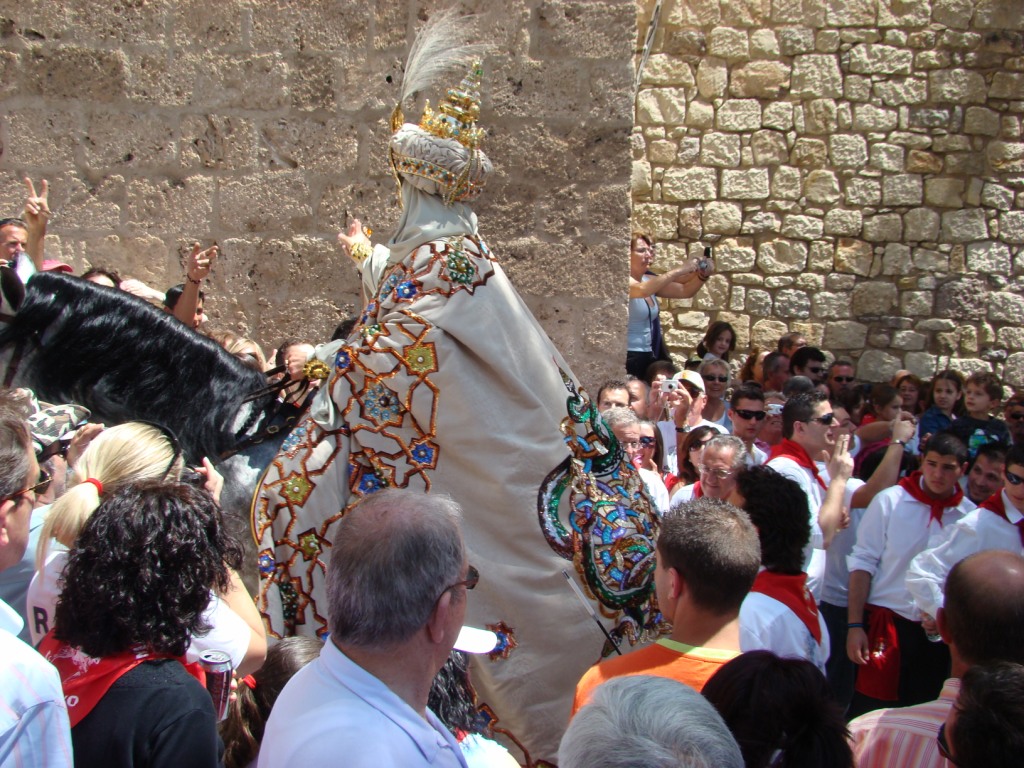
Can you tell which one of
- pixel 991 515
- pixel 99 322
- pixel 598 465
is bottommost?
pixel 991 515

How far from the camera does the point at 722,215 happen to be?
398 inches

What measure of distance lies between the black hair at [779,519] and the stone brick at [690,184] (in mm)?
7138

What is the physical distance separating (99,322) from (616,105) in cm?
296

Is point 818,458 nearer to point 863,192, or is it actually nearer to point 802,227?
point 802,227

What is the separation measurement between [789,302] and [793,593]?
7546 millimetres

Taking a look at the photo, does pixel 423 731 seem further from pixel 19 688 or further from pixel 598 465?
pixel 598 465

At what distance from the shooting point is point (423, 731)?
5.19 ft

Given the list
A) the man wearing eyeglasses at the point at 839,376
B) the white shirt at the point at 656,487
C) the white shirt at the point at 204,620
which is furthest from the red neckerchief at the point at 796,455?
the man wearing eyeglasses at the point at 839,376

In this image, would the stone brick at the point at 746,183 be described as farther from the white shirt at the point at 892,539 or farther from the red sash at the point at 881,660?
the red sash at the point at 881,660

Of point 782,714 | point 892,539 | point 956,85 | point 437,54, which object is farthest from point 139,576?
point 956,85

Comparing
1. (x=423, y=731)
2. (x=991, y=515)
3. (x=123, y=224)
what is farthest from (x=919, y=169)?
(x=423, y=731)

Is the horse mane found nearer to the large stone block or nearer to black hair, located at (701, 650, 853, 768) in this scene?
black hair, located at (701, 650, 853, 768)

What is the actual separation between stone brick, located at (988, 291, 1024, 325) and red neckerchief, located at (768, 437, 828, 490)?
6523 mm

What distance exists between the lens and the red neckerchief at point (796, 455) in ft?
15.3
